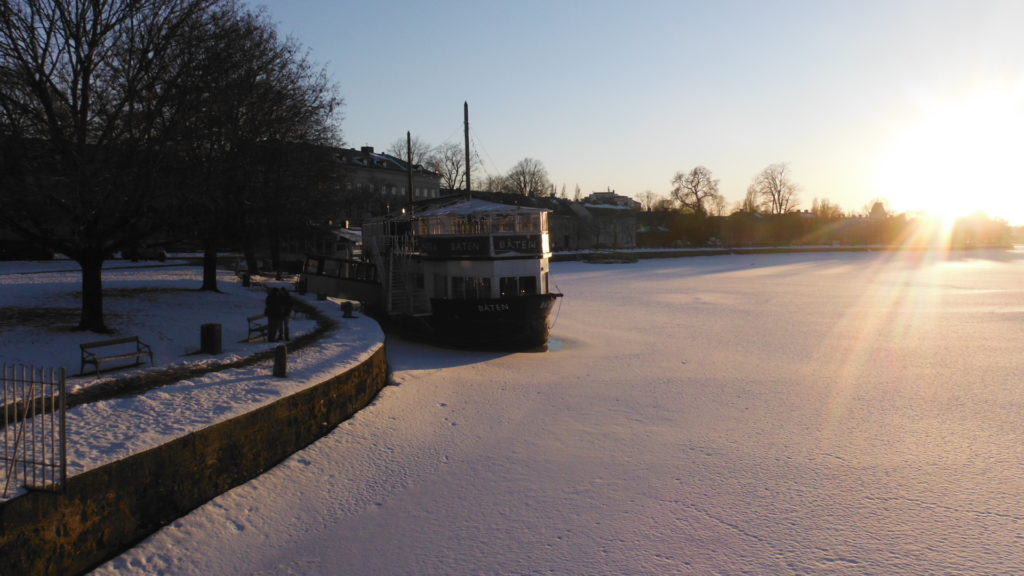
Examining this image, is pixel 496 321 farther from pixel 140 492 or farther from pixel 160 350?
pixel 140 492

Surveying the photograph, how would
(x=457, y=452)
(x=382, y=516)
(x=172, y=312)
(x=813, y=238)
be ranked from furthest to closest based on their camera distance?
(x=813, y=238) < (x=172, y=312) < (x=457, y=452) < (x=382, y=516)

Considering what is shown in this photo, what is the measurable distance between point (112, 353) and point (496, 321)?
11003mm

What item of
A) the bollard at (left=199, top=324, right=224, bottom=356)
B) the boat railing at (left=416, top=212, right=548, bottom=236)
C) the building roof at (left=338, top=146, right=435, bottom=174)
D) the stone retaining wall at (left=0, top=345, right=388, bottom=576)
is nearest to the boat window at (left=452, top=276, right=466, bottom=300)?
the boat railing at (left=416, top=212, right=548, bottom=236)

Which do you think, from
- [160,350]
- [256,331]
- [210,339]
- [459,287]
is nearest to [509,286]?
[459,287]

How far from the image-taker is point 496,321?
20562 millimetres

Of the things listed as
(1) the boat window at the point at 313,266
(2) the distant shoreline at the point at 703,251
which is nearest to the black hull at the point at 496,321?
(1) the boat window at the point at 313,266

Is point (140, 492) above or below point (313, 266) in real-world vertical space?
below

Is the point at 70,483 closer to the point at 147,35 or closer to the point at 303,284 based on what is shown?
the point at 147,35

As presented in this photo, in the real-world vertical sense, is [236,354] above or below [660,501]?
above

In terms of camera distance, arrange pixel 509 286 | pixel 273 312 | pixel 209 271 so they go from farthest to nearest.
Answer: pixel 209 271, pixel 509 286, pixel 273 312

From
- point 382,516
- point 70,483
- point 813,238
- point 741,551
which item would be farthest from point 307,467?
point 813,238

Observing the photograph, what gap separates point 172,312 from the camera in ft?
58.6

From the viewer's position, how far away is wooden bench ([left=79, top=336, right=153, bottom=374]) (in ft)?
35.9

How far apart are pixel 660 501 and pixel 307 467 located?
5.66 metres
